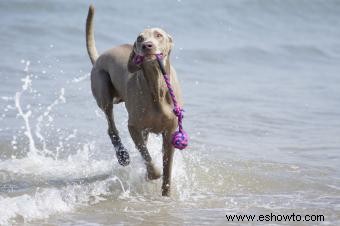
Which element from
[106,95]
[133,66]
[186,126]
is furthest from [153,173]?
[186,126]

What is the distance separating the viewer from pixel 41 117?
31.4 ft

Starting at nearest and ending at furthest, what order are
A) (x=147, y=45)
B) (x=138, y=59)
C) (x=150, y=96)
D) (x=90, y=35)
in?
(x=147, y=45), (x=138, y=59), (x=150, y=96), (x=90, y=35)

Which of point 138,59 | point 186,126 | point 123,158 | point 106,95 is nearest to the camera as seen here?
point 138,59

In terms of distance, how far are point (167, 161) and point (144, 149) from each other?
220 mm

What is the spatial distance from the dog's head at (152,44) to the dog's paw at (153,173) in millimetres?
1028

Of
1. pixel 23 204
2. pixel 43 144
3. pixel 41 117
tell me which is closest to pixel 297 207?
pixel 23 204

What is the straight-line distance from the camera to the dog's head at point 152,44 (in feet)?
19.1

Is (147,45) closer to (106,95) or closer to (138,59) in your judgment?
(138,59)

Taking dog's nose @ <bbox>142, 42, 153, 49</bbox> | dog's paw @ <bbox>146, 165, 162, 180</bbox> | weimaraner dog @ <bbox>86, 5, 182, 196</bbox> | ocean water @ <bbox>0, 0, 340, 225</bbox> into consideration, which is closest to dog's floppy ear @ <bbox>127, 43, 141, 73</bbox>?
weimaraner dog @ <bbox>86, 5, 182, 196</bbox>

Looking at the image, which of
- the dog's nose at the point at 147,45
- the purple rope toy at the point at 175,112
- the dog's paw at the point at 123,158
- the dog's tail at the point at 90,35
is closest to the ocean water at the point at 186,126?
the dog's paw at the point at 123,158

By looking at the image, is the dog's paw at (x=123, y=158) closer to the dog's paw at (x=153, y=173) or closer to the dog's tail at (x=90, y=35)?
the dog's paw at (x=153, y=173)

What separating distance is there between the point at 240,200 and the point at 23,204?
1829 millimetres

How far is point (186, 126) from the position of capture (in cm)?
950

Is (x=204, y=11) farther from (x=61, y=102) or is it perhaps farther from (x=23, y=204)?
(x=23, y=204)
